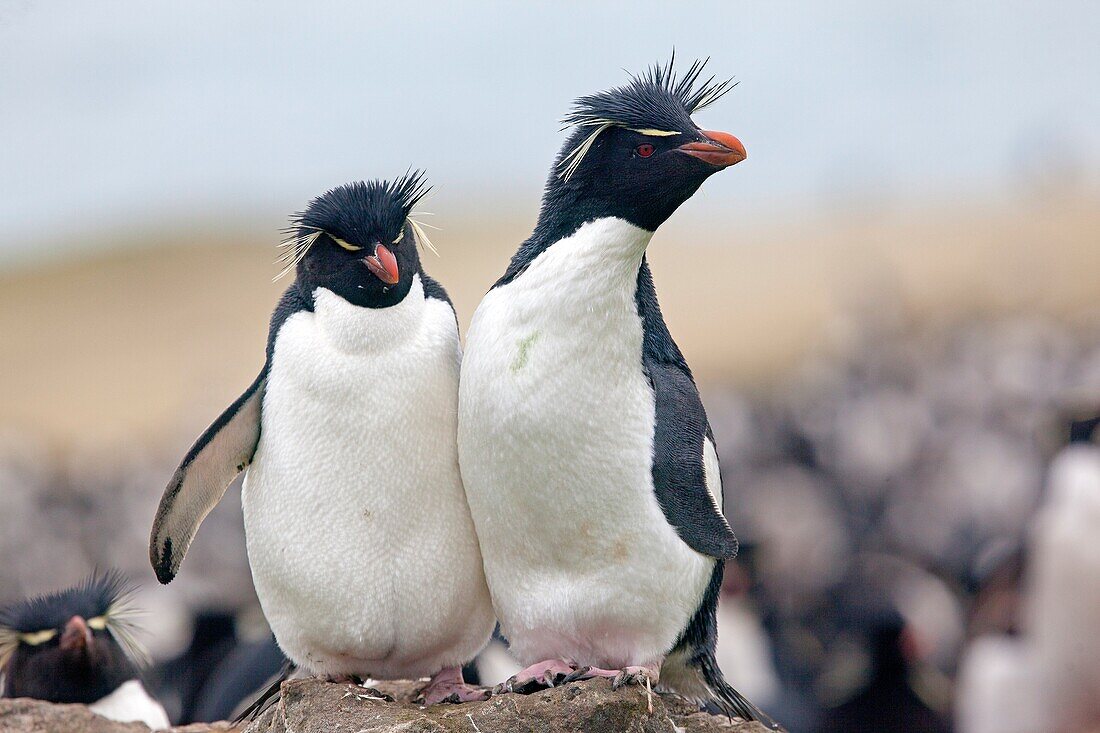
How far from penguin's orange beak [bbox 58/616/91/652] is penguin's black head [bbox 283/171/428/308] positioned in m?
1.57

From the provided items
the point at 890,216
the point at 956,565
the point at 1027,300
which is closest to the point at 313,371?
the point at 956,565

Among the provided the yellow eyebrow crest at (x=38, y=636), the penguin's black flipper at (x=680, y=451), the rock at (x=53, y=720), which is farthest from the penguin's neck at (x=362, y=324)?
the yellow eyebrow crest at (x=38, y=636)

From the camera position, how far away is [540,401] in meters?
2.45

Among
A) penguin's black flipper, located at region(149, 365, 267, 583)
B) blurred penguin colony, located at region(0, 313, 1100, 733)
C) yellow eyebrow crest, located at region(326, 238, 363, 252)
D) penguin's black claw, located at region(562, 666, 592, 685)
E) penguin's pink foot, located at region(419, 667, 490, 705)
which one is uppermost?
yellow eyebrow crest, located at region(326, 238, 363, 252)

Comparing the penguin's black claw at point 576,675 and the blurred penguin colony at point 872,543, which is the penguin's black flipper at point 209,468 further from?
the blurred penguin colony at point 872,543

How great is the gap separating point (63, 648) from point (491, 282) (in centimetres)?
2022

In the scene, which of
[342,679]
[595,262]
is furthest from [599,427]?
[342,679]

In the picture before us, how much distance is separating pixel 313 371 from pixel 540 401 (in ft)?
1.61

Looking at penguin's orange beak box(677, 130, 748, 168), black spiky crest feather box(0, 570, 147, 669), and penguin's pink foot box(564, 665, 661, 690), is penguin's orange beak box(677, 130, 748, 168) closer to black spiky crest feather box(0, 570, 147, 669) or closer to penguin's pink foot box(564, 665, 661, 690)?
penguin's pink foot box(564, 665, 661, 690)

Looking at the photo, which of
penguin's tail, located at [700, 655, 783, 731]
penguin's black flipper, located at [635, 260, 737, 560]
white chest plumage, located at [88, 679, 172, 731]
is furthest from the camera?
white chest plumage, located at [88, 679, 172, 731]

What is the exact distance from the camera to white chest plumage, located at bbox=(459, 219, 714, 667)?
8.05ft

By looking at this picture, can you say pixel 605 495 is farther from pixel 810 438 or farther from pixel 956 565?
pixel 810 438

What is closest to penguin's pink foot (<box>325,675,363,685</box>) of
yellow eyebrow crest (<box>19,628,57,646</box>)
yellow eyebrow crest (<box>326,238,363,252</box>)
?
yellow eyebrow crest (<box>326,238,363,252</box>)

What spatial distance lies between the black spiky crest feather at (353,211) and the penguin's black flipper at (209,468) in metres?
0.13
